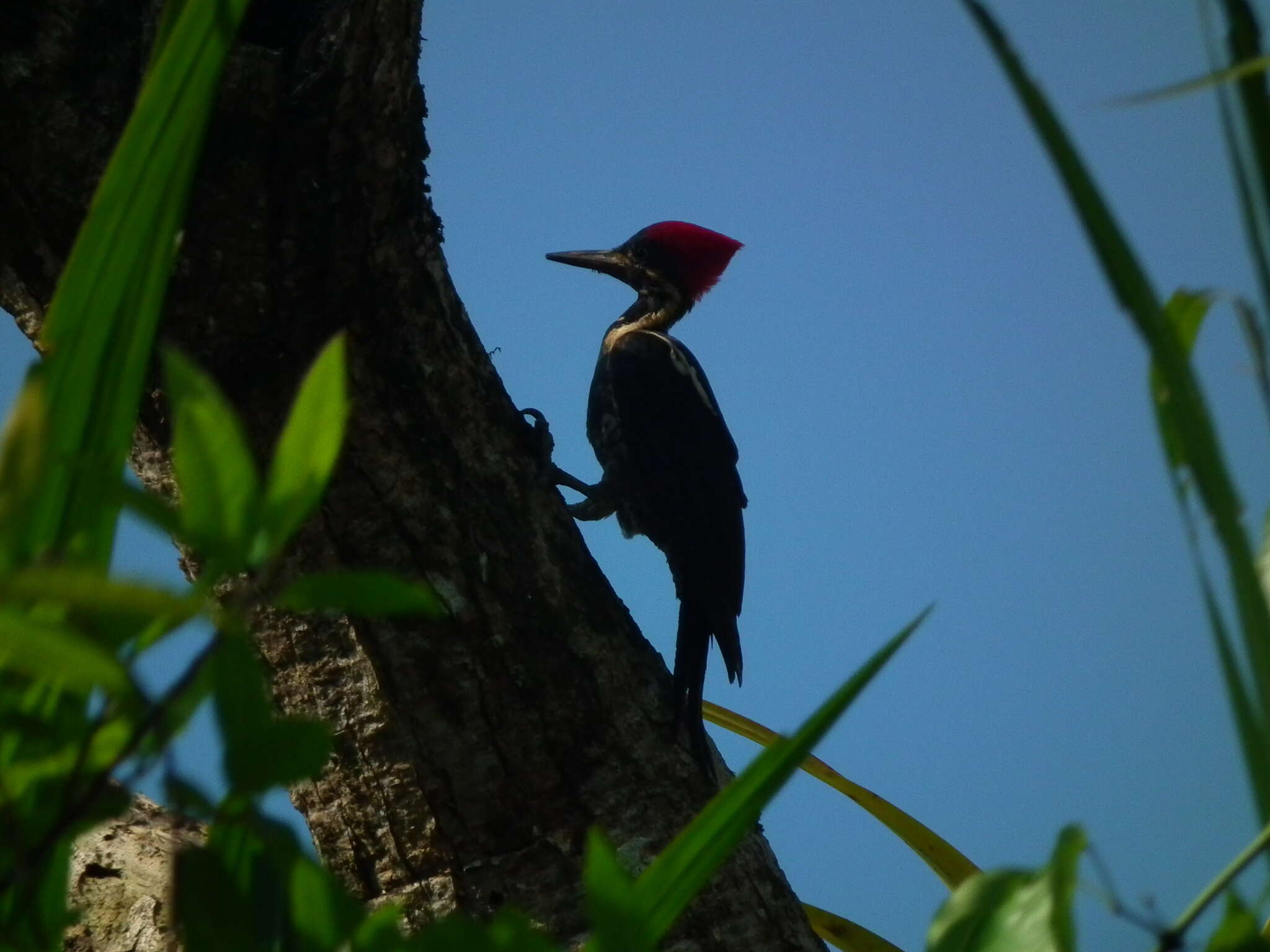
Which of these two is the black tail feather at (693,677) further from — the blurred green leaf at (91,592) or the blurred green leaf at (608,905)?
the blurred green leaf at (91,592)

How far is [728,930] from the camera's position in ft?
5.42

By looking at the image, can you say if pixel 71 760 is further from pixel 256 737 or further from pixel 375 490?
pixel 375 490

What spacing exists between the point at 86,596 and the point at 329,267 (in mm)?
1544

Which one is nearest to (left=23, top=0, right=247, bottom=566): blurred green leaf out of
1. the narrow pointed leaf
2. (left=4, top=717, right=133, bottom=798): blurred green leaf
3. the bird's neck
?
(left=4, top=717, right=133, bottom=798): blurred green leaf

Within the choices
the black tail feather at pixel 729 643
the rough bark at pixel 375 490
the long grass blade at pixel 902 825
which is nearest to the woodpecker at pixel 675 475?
the black tail feather at pixel 729 643

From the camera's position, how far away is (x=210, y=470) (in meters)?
0.35

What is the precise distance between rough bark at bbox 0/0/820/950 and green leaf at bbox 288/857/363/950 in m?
1.28

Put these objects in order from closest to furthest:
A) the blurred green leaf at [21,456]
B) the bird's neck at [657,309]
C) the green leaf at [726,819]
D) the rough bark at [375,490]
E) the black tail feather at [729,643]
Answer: the blurred green leaf at [21,456] < the green leaf at [726,819] < the rough bark at [375,490] < the black tail feather at [729,643] < the bird's neck at [657,309]

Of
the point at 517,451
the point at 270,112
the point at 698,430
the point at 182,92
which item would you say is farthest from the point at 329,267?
the point at 698,430

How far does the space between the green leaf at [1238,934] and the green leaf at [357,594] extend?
295 mm

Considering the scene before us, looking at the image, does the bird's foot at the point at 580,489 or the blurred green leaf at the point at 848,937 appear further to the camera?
the bird's foot at the point at 580,489

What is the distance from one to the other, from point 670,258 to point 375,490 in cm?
334

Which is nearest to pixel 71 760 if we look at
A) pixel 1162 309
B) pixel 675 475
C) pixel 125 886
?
pixel 1162 309

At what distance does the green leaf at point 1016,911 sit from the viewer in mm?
424
